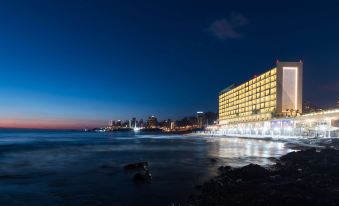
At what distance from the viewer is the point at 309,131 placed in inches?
3927

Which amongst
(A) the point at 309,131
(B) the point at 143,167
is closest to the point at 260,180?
(B) the point at 143,167

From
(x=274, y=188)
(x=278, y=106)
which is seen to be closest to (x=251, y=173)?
(x=274, y=188)

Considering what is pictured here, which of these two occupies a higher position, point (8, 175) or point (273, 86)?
point (273, 86)

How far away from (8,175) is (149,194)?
16.5m

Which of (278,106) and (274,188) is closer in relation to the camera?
(274,188)

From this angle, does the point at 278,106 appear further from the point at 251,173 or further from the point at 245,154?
the point at 251,173

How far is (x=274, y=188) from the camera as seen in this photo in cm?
1833

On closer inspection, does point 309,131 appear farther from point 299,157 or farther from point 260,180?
point 260,180

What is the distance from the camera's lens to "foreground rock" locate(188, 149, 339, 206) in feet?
51.3

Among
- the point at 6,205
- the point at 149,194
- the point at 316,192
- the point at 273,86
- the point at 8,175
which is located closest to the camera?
the point at 316,192

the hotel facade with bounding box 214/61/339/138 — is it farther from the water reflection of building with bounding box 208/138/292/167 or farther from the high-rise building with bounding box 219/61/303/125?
the water reflection of building with bounding box 208/138/292/167

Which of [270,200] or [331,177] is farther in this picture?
[331,177]

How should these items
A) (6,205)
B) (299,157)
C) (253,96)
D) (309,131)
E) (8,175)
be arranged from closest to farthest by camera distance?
(6,205), (8,175), (299,157), (309,131), (253,96)

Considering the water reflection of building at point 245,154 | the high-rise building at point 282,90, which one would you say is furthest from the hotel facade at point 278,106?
the water reflection of building at point 245,154
